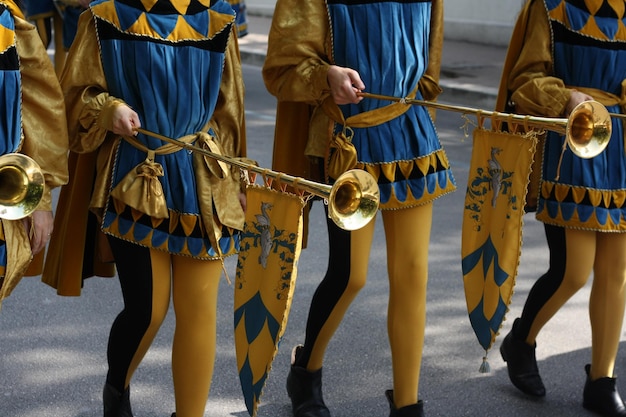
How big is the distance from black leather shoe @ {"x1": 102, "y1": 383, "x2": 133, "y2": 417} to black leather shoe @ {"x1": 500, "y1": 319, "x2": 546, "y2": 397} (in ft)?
5.72

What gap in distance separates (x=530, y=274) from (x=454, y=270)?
1.49 ft

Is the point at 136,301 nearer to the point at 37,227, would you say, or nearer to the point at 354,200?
the point at 37,227

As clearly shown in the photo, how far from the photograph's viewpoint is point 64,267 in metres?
3.85

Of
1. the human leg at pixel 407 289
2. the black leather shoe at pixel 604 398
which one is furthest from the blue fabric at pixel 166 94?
the black leather shoe at pixel 604 398

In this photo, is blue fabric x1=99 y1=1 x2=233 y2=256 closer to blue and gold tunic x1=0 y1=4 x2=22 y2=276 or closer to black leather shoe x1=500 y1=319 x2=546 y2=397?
blue and gold tunic x1=0 y1=4 x2=22 y2=276

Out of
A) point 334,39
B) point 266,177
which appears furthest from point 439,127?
point 266,177

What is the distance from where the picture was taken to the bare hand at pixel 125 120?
346 centimetres

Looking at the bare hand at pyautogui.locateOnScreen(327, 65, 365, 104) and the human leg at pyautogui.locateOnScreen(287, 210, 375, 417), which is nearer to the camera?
the bare hand at pyautogui.locateOnScreen(327, 65, 365, 104)

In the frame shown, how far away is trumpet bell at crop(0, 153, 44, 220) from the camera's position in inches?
115

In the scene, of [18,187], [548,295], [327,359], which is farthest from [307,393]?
[18,187]

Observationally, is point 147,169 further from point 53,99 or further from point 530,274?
point 530,274

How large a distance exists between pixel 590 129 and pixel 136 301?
172 cm

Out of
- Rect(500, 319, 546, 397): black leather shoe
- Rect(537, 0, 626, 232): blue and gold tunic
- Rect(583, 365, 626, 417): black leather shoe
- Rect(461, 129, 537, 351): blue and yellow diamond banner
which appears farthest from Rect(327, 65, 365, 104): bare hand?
Rect(583, 365, 626, 417): black leather shoe

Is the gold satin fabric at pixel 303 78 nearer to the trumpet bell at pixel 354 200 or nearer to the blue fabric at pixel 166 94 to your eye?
the blue fabric at pixel 166 94
